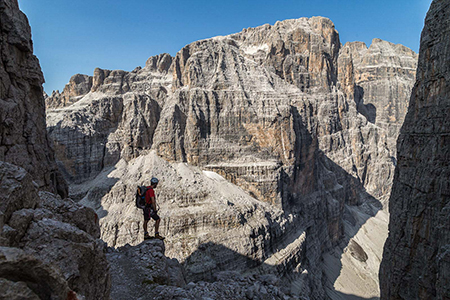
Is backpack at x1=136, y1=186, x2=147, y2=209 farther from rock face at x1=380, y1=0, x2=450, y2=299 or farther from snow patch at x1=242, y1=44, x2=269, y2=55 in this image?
snow patch at x1=242, y1=44, x2=269, y2=55

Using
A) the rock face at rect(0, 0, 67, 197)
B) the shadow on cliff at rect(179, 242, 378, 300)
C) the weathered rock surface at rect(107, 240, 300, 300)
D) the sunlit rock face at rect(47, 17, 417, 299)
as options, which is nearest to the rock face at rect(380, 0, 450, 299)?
the weathered rock surface at rect(107, 240, 300, 300)

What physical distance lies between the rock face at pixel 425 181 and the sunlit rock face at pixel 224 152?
1313 cm

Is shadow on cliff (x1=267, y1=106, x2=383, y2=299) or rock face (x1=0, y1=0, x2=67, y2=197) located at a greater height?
rock face (x1=0, y1=0, x2=67, y2=197)

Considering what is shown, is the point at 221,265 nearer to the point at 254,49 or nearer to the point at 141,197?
the point at 141,197

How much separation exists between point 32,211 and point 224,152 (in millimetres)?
27800

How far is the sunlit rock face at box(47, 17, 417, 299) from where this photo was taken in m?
25.8

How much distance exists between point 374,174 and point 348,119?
14.5 m

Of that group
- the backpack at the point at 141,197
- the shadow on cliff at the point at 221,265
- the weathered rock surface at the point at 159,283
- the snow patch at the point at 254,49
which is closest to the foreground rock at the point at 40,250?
the weathered rock surface at the point at 159,283

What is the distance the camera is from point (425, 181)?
496 inches

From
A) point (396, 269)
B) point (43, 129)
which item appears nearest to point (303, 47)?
point (396, 269)

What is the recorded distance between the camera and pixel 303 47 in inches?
1981

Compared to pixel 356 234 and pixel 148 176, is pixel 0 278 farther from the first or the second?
pixel 356 234

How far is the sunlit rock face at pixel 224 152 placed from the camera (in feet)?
84.6

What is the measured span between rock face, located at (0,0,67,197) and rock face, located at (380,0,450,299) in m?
18.2
